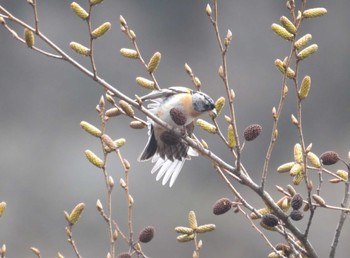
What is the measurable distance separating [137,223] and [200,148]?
5.24m

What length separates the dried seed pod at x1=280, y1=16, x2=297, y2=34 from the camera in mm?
1162

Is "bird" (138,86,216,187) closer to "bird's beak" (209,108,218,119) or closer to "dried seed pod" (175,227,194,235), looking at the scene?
"bird's beak" (209,108,218,119)

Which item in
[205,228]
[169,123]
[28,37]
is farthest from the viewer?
[169,123]

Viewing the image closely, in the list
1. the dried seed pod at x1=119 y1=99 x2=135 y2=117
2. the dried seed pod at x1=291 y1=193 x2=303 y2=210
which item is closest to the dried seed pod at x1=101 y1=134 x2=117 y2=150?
the dried seed pod at x1=119 y1=99 x2=135 y2=117

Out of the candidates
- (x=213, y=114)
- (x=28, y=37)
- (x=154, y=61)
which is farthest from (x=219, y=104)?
(x=28, y=37)

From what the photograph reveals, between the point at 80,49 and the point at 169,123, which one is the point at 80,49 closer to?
the point at 80,49

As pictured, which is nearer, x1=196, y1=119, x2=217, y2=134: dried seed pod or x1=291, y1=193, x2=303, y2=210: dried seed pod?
x1=291, y1=193, x2=303, y2=210: dried seed pod

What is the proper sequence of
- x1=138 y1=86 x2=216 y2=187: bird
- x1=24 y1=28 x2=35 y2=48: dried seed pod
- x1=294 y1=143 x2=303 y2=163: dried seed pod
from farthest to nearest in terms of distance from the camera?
1. x1=138 y1=86 x2=216 y2=187: bird
2. x1=294 y1=143 x2=303 y2=163: dried seed pod
3. x1=24 y1=28 x2=35 y2=48: dried seed pod

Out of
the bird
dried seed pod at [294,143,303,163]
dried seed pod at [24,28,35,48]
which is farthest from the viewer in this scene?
the bird

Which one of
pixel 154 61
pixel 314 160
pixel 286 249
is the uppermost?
pixel 154 61

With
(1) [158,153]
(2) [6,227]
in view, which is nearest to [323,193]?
(2) [6,227]

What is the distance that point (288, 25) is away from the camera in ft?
3.83

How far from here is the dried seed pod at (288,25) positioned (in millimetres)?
1162

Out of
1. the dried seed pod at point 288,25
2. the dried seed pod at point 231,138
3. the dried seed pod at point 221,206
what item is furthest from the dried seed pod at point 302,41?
the dried seed pod at point 221,206
